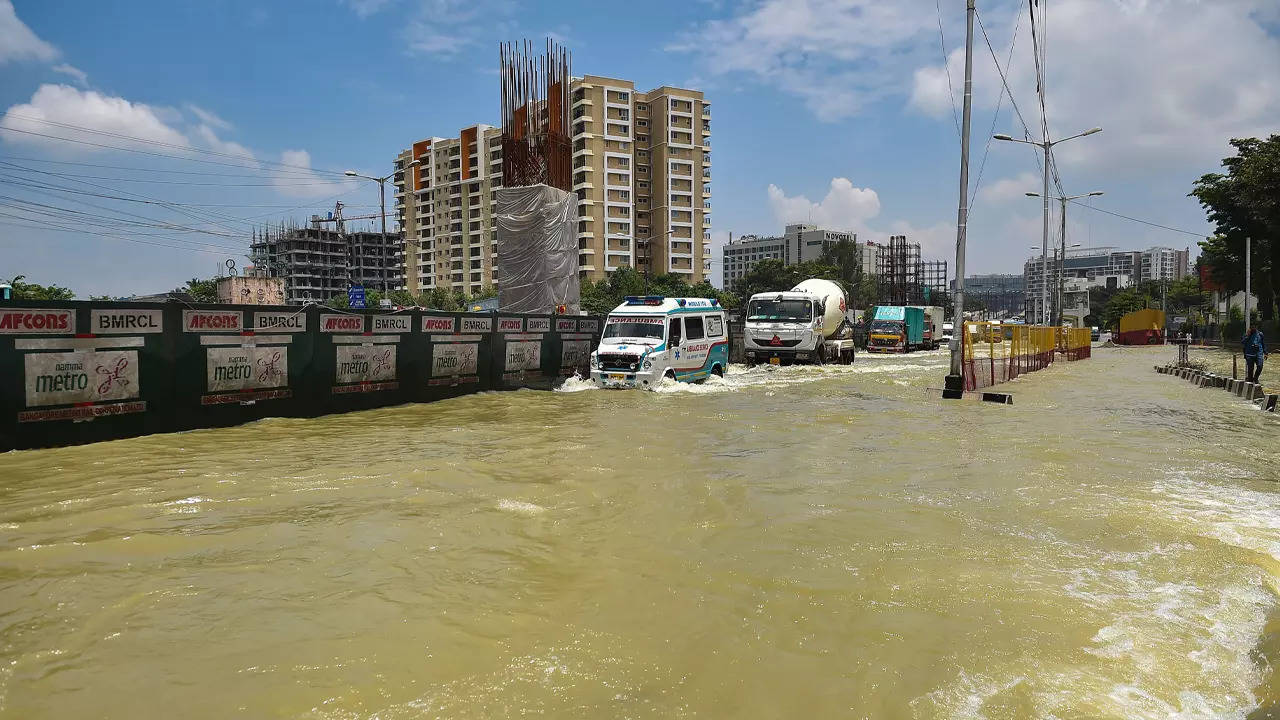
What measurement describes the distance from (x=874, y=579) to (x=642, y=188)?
108595 millimetres

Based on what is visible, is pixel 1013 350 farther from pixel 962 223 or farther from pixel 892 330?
pixel 892 330

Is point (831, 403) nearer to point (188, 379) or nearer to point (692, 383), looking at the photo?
point (692, 383)

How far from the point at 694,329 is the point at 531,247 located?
9.50 meters

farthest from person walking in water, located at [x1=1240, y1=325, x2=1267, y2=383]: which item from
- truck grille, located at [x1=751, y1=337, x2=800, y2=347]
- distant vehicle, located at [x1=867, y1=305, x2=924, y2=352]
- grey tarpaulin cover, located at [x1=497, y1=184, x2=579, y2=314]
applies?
distant vehicle, located at [x1=867, y1=305, x2=924, y2=352]

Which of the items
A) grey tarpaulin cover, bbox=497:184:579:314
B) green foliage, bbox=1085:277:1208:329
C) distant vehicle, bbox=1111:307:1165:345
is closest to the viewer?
grey tarpaulin cover, bbox=497:184:579:314

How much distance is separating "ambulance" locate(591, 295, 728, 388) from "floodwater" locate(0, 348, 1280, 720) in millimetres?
7752

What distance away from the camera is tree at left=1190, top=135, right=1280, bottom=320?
3522cm

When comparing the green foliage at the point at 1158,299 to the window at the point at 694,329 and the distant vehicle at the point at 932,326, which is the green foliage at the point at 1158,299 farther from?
the window at the point at 694,329

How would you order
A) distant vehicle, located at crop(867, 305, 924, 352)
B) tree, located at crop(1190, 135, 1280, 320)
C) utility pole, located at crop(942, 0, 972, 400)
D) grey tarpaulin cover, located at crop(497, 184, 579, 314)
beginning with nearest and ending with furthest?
1. utility pole, located at crop(942, 0, 972, 400)
2. grey tarpaulin cover, located at crop(497, 184, 579, 314)
3. tree, located at crop(1190, 135, 1280, 320)
4. distant vehicle, located at crop(867, 305, 924, 352)

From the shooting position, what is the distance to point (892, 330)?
41.5 meters

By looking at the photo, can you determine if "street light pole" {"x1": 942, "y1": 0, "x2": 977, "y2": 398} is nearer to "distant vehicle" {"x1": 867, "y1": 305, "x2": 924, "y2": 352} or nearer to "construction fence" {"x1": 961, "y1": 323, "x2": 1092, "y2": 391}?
"construction fence" {"x1": 961, "y1": 323, "x2": 1092, "y2": 391}

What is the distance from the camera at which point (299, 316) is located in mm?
13195

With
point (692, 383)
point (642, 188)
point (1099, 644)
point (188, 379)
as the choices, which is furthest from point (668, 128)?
point (1099, 644)

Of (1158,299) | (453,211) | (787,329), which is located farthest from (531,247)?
(1158,299)
